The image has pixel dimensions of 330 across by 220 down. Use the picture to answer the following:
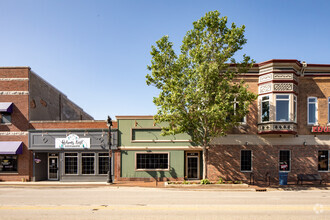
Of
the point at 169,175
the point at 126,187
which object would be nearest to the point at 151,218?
the point at 126,187

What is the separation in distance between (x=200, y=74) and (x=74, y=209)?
11575mm

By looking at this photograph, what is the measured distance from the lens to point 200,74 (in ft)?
57.3

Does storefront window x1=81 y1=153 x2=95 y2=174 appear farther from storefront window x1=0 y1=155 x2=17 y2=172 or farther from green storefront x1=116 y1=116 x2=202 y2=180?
storefront window x1=0 y1=155 x2=17 y2=172

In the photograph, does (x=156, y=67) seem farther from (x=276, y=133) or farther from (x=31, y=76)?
(x=31, y=76)

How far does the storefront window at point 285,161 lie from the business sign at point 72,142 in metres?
17.2

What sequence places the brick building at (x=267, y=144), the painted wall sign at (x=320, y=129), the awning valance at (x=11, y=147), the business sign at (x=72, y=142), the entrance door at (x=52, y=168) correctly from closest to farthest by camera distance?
the painted wall sign at (x=320, y=129), the brick building at (x=267, y=144), the awning valance at (x=11, y=147), the business sign at (x=72, y=142), the entrance door at (x=52, y=168)

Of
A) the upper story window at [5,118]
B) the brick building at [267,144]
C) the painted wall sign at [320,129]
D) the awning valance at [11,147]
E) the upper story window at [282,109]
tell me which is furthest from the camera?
the upper story window at [5,118]

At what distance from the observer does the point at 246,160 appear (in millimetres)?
21609

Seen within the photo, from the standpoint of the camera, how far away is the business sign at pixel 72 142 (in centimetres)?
2238

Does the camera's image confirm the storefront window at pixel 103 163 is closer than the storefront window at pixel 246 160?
No

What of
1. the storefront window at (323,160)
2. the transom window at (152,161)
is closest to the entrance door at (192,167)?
the transom window at (152,161)

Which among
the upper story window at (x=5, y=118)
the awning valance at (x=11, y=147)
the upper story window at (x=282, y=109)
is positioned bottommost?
the awning valance at (x=11, y=147)

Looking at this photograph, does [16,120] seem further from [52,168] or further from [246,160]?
[246,160]

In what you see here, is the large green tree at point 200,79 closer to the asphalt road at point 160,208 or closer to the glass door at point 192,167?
the glass door at point 192,167
